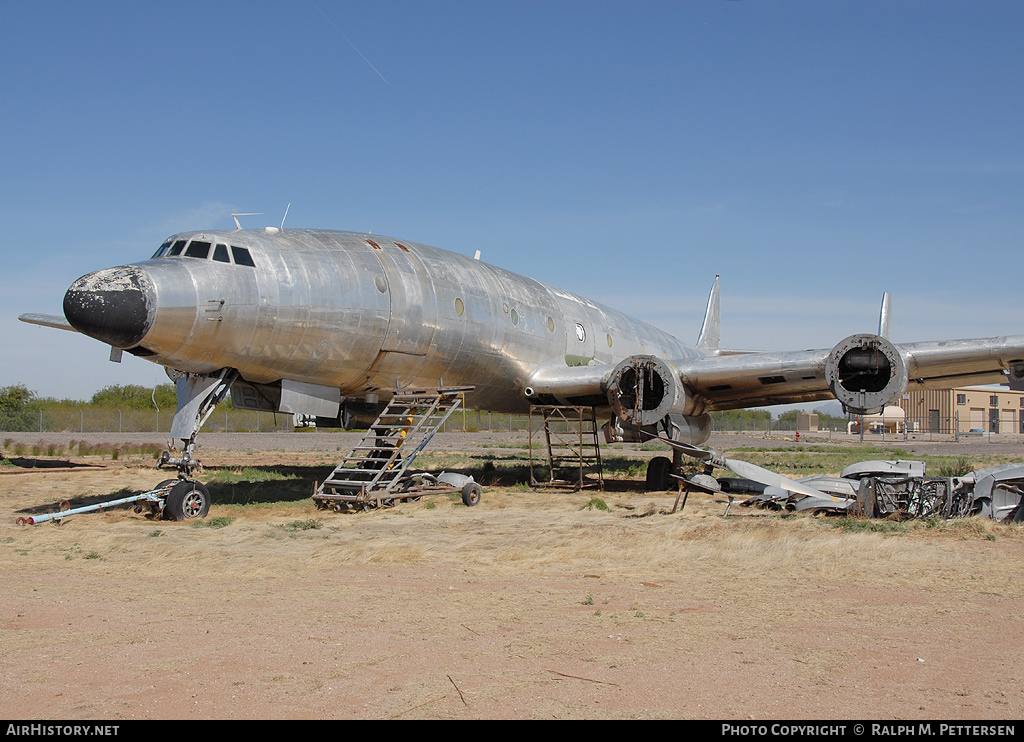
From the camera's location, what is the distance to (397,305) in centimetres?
1296

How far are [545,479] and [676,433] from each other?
197 inches

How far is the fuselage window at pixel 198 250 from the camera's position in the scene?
430 inches

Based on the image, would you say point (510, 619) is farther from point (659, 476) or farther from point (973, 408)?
point (973, 408)

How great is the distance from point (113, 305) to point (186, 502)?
2.93 m

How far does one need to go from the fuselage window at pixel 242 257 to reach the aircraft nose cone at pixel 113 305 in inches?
57.0

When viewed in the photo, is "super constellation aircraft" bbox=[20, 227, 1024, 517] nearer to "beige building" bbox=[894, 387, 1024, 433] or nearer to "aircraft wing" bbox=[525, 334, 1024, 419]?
"aircraft wing" bbox=[525, 334, 1024, 419]

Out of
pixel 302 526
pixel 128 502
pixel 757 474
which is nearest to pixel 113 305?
pixel 128 502

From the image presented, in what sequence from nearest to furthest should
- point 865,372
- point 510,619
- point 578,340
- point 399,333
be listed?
point 510,619
point 399,333
point 865,372
point 578,340

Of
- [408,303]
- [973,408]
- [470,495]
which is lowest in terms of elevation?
[470,495]

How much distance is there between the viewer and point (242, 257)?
11211 mm

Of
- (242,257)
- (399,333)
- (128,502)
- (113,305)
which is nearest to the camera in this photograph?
(113,305)

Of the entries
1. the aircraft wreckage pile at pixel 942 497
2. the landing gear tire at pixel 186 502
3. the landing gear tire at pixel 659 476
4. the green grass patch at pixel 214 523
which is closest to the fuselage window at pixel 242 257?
the landing gear tire at pixel 186 502

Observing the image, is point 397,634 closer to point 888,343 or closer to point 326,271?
point 326,271

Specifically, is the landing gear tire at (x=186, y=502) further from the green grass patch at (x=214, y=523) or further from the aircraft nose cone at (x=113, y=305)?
the aircraft nose cone at (x=113, y=305)
